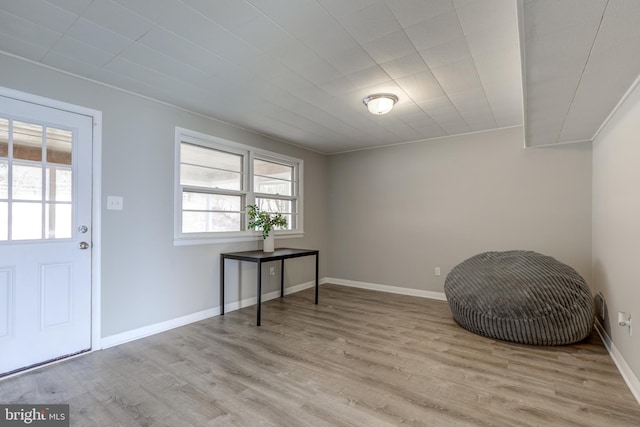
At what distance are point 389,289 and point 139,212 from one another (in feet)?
12.1

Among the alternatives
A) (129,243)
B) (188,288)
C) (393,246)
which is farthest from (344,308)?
(129,243)

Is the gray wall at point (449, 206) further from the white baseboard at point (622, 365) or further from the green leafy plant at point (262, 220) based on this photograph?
the green leafy plant at point (262, 220)

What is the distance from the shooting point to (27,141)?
2.50 metres

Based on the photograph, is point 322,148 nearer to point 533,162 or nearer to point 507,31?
point 533,162

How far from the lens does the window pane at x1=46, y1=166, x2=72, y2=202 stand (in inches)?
103

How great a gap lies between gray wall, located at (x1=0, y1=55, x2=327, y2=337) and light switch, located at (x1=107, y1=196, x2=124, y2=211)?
0.04 m

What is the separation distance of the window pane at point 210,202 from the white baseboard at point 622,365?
13.0 feet

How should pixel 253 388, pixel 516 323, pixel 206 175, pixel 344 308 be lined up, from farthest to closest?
pixel 344 308 → pixel 206 175 → pixel 516 323 → pixel 253 388

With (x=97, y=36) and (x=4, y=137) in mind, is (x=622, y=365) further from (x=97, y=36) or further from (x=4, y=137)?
(x=4, y=137)

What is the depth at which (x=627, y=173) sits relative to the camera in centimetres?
237

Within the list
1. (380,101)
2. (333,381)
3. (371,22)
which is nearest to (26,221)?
(333,381)

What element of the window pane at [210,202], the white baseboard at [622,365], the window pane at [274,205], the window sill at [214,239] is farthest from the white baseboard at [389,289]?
the window pane at [210,202]

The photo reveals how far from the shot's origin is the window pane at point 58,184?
2.62 m

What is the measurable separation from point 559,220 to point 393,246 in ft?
7.08
